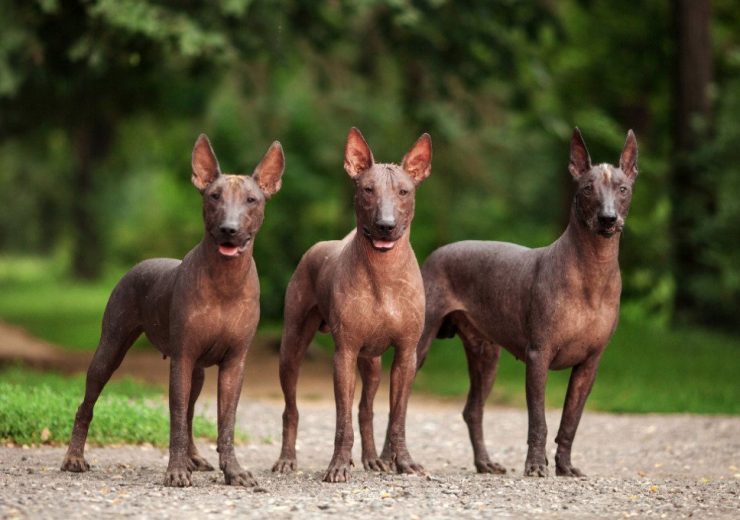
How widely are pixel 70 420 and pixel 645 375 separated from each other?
11.1m

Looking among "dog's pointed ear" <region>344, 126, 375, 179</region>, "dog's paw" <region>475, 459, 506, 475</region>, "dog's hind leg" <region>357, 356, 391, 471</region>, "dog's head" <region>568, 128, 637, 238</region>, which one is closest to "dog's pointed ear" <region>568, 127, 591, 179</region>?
"dog's head" <region>568, 128, 637, 238</region>

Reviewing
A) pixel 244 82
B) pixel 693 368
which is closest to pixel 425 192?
pixel 244 82

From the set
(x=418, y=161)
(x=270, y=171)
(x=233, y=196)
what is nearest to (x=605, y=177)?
(x=418, y=161)

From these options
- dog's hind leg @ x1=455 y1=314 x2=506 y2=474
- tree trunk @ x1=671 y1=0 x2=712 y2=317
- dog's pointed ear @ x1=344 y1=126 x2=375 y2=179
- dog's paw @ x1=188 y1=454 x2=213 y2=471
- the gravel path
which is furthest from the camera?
tree trunk @ x1=671 y1=0 x2=712 y2=317

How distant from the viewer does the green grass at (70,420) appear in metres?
12.3

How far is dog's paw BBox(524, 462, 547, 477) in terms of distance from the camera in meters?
10.5

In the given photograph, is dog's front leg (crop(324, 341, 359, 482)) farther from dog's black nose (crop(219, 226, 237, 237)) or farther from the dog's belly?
the dog's belly

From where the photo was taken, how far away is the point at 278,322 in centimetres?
2764

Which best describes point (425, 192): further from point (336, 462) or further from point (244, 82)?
point (336, 462)

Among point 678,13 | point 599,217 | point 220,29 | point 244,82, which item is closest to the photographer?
point 599,217

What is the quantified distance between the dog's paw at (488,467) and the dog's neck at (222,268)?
307 cm

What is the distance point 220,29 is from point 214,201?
10.3m

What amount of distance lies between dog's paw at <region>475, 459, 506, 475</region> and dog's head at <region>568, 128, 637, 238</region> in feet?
7.72

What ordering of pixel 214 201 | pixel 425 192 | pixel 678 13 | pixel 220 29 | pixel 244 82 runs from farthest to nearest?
pixel 678 13, pixel 425 192, pixel 244 82, pixel 220 29, pixel 214 201
